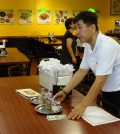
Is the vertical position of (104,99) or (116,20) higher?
(116,20)

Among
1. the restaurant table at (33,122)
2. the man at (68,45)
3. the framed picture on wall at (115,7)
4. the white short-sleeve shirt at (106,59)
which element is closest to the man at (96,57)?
the white short-sleeve shirt at (106,59)

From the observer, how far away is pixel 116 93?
2.31 meters

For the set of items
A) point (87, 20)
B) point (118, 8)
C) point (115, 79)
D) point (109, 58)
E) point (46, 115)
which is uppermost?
point (118, 8)

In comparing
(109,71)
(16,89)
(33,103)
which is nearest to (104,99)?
(109,71)

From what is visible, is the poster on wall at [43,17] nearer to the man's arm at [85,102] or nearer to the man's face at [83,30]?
the man's face at [83,30]

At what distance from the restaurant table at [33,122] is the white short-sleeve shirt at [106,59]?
1.06ft

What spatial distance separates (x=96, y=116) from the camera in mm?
1885

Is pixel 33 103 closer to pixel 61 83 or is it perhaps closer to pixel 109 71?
pixel 61 83

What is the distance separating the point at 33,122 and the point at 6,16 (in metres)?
8.27

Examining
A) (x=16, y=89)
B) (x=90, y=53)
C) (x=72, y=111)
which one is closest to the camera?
(x=72, y=111)

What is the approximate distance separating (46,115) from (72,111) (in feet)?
0.63

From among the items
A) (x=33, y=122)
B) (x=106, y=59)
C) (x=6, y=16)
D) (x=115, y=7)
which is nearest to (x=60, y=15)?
(x=6, y=16)

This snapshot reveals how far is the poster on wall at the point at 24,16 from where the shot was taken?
9641 mm

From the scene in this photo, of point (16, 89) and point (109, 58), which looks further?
point (16, 89)
